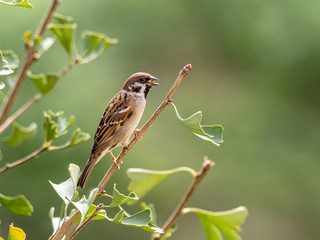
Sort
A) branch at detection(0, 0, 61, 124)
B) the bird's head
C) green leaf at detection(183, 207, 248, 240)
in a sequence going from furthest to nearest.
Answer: the bird's head < green leaf at detection(183, 207, 248, 240) < branch at detection(0, 0, 61, 124)

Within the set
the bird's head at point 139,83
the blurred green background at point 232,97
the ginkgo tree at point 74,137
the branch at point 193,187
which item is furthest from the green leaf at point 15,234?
the blurred green background at point 232,97

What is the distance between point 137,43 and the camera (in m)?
3.06

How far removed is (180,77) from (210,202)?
283cm

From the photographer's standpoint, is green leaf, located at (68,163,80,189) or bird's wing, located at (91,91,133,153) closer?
green leaf, located at (68,163,80,189)

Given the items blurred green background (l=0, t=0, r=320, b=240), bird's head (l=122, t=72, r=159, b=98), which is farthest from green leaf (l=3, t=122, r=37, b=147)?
blurred green background (l=0, t=0, r=320, b=240)

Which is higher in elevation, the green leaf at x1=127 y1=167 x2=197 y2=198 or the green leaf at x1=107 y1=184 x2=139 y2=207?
the green leaf at x1=107 y1=184 x2=139 y2=207

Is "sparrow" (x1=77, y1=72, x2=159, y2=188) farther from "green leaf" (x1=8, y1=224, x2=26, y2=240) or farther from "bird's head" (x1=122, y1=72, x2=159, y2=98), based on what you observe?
"green leaf" (x1=8, y1=224, x2=26, y2=240)

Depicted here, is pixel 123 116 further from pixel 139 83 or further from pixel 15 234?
pixel 15 234

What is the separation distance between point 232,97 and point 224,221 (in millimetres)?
2997

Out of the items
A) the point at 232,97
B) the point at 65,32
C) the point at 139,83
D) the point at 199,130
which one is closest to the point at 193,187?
the point at 199,130

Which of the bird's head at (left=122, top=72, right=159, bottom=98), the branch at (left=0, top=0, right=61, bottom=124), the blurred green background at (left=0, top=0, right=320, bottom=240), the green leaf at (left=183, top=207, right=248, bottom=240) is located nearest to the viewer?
the branch at (left=0, top=0, right=61, bottom=124)

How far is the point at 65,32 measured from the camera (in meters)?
0.40

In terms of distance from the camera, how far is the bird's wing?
3.86 ft

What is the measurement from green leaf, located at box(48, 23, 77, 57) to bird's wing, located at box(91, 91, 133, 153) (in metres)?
0.75
